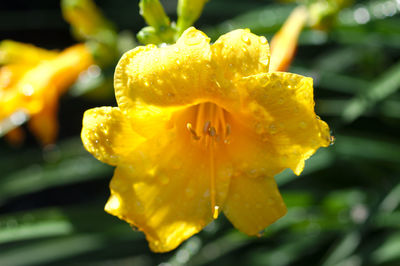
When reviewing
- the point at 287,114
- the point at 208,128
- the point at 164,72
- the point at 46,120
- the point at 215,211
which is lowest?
the point at 46,120

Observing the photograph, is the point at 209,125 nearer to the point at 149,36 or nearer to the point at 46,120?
the point at 149,36

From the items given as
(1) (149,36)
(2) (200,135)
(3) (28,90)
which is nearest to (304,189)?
(2) (200,135)

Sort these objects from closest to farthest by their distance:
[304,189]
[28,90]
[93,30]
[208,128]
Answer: [208,128] < [28,90] < [93,30] < [304,189]

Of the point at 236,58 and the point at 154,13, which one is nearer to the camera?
the point at 236,58

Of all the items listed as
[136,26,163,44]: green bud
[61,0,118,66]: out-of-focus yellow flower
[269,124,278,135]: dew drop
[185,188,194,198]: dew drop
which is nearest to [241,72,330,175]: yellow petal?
[269,124,278,135]: dew drop

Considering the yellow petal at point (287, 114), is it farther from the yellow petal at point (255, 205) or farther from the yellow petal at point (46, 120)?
the yellow petal at point (46, 120)

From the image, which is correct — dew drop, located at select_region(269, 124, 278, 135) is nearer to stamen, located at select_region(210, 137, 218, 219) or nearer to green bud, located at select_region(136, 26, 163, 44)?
stamen, located at select_region(210, 137, 218, 219)
